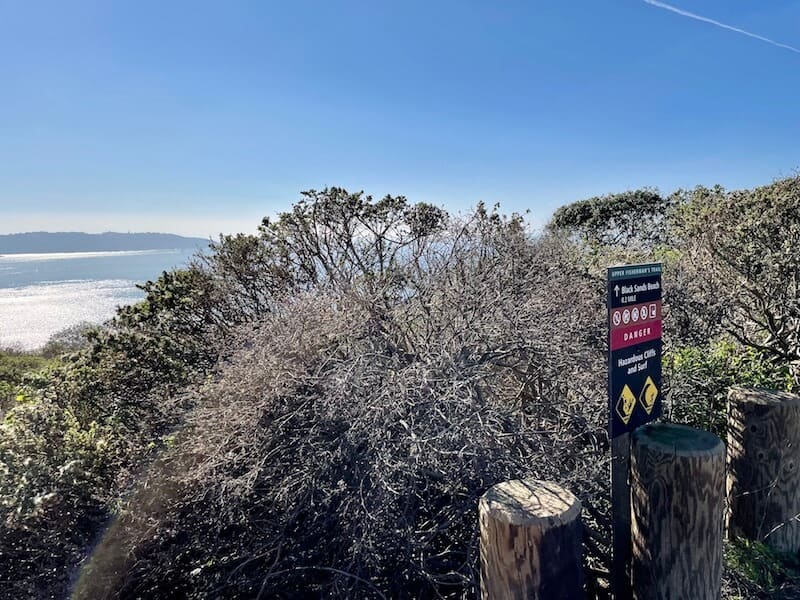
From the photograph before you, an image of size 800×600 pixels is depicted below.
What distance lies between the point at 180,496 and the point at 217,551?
38 cm

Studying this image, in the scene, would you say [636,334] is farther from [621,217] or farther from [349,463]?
[621,217]

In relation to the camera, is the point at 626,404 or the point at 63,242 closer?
the point at 626,404

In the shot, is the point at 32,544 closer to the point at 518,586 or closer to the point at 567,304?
the point at 518,586

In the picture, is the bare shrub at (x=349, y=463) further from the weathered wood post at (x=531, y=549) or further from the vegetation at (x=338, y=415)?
the weathered wood post at (x=531, y=549)

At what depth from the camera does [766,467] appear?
292 centimetres

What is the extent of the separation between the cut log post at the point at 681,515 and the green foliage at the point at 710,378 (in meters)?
1.54

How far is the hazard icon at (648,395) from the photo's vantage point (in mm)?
2561

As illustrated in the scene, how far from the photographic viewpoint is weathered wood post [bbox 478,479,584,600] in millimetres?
1749

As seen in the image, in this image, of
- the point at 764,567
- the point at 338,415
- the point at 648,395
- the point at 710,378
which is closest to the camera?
the point at 648,395

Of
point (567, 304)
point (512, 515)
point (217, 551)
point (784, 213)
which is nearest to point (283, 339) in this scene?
point (217, 551)

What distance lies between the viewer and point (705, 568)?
223cm

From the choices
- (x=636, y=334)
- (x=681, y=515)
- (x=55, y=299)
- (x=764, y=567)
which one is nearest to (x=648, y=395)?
(x=636, y=334)

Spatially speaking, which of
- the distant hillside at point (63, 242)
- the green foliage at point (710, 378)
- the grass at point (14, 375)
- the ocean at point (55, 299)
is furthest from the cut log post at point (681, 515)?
the distant hillside at point (63, 242)

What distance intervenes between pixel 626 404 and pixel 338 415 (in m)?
1.52
